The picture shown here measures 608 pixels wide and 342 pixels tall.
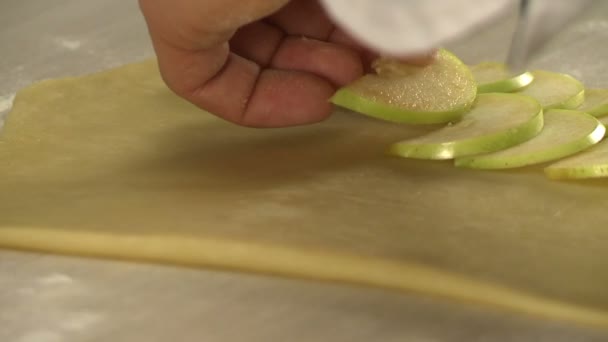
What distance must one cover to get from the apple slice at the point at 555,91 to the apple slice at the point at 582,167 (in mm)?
165

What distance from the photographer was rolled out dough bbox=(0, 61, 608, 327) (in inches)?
32.6

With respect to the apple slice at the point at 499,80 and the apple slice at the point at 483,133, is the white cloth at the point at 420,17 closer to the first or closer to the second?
the apple slice at the point at 483,133

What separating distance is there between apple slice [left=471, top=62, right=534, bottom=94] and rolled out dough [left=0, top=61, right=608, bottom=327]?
0.18m

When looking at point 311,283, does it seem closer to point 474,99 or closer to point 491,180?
point 491,180

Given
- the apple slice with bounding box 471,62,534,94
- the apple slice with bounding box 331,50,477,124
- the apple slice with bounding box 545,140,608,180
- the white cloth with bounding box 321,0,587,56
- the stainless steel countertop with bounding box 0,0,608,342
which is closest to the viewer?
the white cloth with bounding box 321,0,587,56

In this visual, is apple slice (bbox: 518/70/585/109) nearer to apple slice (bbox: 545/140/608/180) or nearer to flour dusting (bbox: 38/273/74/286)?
apple slice (bbox: 545/140/608/180)

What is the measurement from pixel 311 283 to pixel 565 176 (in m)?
0.38

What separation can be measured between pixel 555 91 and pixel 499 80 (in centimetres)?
9

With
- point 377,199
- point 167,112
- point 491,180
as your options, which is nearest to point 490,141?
point 491,180

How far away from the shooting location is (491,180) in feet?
3.34

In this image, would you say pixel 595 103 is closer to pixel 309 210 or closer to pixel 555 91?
pixel 555 91

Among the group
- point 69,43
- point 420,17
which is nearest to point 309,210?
point 420,17

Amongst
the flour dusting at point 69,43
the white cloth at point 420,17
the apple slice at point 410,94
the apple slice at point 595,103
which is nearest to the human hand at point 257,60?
the apple slice at point 410,94

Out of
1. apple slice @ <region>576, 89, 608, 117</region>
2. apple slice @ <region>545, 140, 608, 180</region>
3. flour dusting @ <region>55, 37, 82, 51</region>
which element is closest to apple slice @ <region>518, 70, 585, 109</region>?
apple slice @ <region>576, 89, 608, 117</region>
